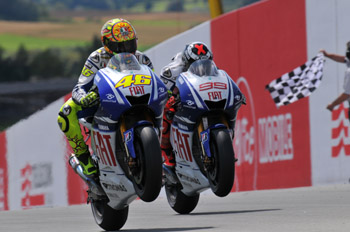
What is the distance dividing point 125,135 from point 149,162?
380mm

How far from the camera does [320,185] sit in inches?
433

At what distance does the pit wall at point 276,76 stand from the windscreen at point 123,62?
388 cm

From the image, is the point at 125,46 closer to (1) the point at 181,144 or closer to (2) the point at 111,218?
(2) the point at 111,218

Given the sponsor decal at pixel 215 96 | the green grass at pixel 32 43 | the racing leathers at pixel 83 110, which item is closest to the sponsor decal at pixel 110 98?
the racing leathers at pixel 83 110

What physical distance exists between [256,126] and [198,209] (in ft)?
9.69

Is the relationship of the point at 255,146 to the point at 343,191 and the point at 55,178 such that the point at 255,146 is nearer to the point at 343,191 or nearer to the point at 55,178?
the point at 343,191

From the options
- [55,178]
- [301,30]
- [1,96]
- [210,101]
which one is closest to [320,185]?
[301,30]

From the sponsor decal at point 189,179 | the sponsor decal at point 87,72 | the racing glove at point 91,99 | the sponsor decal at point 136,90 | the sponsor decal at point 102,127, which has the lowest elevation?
the sponsor decal at point 189,179

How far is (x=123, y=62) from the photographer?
743 centimetres

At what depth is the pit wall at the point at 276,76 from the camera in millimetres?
10867

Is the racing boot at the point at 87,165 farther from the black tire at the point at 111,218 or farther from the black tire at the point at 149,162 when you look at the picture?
the black tire at the point at 149,162

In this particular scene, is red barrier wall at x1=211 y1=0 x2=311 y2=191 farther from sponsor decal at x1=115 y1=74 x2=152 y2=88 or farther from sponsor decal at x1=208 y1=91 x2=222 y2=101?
sponsor decal at x1=115 y1=74 x2=152 y2=88

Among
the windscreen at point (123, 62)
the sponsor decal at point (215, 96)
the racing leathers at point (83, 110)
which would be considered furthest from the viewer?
the sponsor decal at point (215, 96)

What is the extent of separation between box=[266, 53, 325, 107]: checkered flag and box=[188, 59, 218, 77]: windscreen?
254cm
